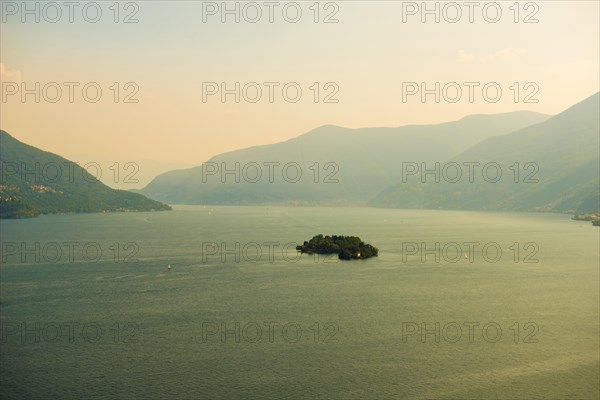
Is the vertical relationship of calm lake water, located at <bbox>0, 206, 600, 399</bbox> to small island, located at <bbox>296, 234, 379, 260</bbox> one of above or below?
below

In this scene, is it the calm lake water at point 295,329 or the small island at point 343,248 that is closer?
the calm lake water at point 295,329

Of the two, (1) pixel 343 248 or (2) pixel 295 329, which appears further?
(1) pixel 343 248

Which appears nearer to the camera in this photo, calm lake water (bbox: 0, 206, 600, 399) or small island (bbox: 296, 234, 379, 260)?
calm lake water (bbox: 0, 206, 600, 399)

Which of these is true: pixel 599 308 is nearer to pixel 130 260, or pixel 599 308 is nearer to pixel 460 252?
pixel 460 252

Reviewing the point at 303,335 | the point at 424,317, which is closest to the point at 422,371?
the point at 303,335

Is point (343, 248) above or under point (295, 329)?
above
